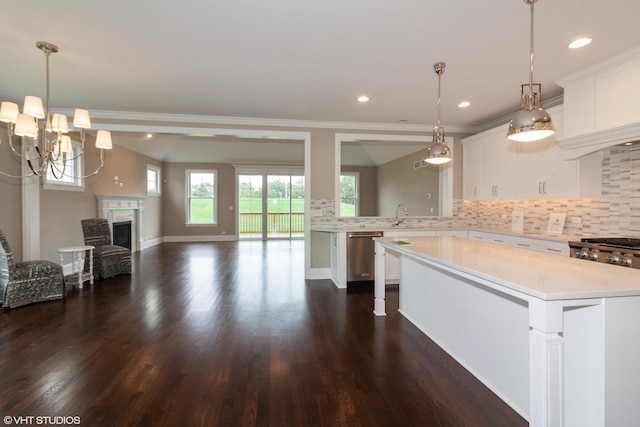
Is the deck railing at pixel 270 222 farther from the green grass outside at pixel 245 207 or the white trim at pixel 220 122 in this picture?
the white trim at pixel 220 122

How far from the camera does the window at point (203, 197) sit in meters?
10.1

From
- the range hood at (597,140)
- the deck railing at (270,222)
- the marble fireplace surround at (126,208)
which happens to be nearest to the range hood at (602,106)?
the range hood at (597,140)

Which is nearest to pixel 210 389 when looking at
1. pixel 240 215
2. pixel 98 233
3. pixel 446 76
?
pixel 446 76

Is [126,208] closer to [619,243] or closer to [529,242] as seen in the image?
[529,242]

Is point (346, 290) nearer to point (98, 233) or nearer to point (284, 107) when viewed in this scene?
point (284, 107)

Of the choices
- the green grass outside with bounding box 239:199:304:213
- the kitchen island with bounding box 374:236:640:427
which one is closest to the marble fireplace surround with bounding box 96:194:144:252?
the green grass outside with bounding box 239:199:304:213

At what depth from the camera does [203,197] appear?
402 inches

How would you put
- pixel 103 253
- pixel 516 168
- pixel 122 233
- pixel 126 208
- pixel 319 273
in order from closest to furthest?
1. pixel 516 168
2. pixel 103 253
3. pixel 319 273
4. pixel 122 233
5. pixel 126 208

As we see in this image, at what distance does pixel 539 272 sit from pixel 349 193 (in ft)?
14.5

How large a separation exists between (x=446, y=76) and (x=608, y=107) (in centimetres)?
147

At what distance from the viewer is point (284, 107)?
4379 millimetres

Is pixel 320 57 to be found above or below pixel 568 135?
above

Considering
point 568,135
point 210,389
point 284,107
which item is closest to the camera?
point 210,389

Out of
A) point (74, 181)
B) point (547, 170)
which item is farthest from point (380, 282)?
point (74, 181)
